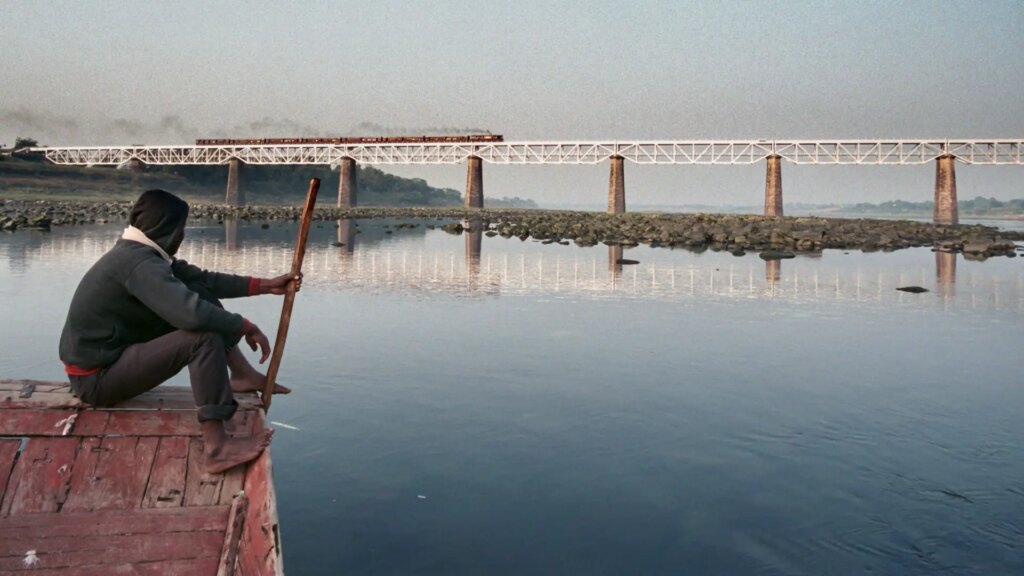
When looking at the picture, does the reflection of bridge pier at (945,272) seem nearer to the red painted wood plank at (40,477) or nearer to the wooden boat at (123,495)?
the wooden boat at (123,495)

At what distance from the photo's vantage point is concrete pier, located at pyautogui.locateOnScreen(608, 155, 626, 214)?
104 m

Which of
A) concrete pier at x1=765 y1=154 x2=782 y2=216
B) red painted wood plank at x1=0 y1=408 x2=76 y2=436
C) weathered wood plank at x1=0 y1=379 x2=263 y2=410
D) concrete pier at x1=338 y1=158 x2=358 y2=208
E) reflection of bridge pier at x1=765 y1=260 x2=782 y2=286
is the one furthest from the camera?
concrete pier at x1=338 y1=158 x2=358 y2=208

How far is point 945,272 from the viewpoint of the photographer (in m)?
29.9

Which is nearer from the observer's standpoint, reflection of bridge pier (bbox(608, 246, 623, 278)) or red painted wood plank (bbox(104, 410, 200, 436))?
red painted wood plank (bbox(104, 410, 200, 436))

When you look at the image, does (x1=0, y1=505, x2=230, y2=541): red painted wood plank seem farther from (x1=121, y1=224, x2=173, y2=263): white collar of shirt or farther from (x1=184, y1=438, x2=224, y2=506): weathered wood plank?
(x1=121, y1=224, x2=173, y2=263): white collar of shirt

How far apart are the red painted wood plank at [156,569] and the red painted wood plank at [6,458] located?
2.09 ft

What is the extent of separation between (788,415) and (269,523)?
6751 millimetres

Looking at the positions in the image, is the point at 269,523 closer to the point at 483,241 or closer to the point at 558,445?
the point at 558,445

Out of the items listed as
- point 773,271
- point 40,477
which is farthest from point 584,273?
point 40,477

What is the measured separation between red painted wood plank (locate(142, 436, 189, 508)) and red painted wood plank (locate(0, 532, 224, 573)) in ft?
0.67

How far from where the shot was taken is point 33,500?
190 inches

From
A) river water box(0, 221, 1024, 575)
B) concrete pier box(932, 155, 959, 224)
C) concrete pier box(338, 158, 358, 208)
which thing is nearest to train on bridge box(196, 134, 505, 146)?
concrete pier box(338, 158, 358, 208)

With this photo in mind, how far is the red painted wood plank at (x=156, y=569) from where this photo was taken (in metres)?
4.66

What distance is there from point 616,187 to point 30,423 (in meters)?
101
